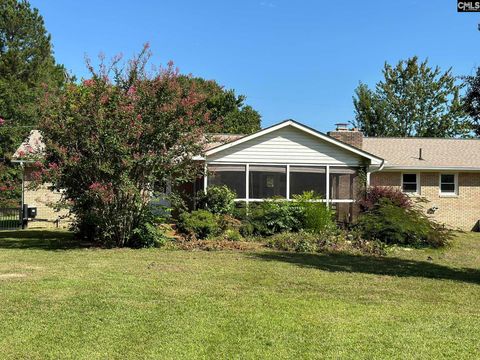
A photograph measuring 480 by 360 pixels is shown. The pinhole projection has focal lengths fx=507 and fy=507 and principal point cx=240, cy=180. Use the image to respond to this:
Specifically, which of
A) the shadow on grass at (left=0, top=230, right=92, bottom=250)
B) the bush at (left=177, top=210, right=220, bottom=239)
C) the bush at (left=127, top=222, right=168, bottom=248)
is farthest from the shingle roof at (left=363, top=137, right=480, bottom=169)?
the shadow on grass at (left=0, top=230, right=92, bottom=250)

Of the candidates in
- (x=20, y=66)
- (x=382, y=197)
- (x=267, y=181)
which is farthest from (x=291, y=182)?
(x=20, y=66)

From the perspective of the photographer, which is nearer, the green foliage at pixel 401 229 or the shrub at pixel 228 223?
the green foliage at pixel 401 229

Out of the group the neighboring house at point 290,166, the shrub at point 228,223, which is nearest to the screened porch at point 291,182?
the neighboring house at point 290,166

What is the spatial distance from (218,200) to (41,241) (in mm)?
5570

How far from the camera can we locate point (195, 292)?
7.37 m

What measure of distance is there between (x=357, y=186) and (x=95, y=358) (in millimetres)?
15041

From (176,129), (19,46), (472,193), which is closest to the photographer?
(176,129)

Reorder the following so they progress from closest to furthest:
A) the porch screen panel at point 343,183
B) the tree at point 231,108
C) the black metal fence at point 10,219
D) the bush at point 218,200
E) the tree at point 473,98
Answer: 1. the tree at point 473,98
2. the bush at point 218,200
3. the porch screen panel at point 343,183
4. the black metal fence at point 10,219
5. the tree at point 231,108

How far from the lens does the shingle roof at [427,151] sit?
2134 centimetres

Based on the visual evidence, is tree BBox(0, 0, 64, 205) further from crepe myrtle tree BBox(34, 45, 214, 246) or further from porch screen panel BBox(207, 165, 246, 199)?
crepe myrtle tree BBox(34, 45, 214, 246)

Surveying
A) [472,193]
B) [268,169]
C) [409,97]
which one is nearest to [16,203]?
[268,169]

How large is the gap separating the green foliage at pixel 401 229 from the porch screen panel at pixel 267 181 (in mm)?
3527

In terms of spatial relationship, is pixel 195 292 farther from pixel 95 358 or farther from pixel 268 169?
pixel 268 169

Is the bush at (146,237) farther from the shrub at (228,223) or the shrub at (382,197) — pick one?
the shrub at (382,197)
